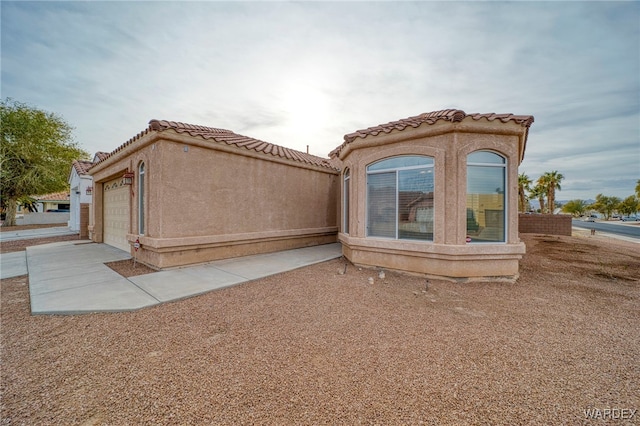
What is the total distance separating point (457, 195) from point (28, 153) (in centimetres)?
3329

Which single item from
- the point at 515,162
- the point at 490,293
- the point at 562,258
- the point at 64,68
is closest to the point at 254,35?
the point at 64,68

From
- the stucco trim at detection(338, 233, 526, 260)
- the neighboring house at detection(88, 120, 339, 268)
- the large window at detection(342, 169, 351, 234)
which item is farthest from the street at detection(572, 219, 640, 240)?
the neighboring house at detection(88, 120, 339, 268)

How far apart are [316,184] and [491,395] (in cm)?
1010

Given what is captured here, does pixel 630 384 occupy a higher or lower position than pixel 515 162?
lower

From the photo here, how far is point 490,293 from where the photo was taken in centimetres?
554

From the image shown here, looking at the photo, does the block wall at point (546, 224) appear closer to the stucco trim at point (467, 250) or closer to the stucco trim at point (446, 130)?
the stucco trim at point (467, 250)

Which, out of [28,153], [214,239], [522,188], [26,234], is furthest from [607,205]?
[28,153]

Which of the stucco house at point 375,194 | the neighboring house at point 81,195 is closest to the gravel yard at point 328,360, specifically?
the stucco house at point 375,194

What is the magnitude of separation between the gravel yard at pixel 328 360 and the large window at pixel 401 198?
6.76 ft

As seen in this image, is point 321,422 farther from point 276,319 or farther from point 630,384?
point 630,384

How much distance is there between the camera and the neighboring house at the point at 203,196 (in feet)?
23.4

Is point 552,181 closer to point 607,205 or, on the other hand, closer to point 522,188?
point 522,188

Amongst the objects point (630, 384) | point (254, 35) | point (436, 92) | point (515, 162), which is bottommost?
point (630, 384)

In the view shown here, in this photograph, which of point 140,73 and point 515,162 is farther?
point 140,73
